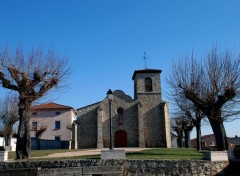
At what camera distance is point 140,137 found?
3459 cm

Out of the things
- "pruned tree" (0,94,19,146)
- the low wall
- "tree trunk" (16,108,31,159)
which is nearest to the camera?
the low wall

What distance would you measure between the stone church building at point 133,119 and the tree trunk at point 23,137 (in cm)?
1836

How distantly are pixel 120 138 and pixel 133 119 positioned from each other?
3.14 meters

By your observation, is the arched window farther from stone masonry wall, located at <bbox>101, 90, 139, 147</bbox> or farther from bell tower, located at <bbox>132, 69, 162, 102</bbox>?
stone masonry wall, located at <bbox>101, 90, 139, 147</bbox>

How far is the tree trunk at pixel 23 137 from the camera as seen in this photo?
52.7 feet

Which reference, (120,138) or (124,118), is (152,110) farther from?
(120,138)

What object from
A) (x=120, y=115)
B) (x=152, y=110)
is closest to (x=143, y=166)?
(x=120, y=115)

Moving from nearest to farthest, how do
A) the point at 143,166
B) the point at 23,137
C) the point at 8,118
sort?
the point at 143,166 → the point at 23,137 → the point at 8,118

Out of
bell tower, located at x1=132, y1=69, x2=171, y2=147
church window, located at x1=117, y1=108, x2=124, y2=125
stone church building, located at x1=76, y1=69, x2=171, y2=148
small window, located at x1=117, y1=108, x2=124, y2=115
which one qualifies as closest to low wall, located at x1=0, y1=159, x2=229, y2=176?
stone church building, located at x1=76, y1=69, x2=171, y2=148

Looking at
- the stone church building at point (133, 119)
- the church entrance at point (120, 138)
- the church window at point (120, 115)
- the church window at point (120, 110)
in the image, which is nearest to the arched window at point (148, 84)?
the stone church building at point (133, 119)

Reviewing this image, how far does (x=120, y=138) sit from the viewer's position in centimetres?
3588

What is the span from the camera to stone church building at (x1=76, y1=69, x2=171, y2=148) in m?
35.2

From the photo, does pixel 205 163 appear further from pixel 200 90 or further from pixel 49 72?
pixel 49 72

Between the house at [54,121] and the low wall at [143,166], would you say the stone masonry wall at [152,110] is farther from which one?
the low wall at [143,166]
